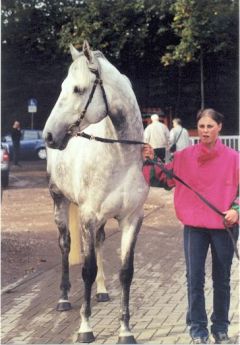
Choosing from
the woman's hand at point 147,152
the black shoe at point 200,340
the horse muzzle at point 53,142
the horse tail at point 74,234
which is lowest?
the black shoe at point 200,340

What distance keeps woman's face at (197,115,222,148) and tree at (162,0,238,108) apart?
1586 centimetres

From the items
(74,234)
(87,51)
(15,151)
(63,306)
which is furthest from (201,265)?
(15,151)

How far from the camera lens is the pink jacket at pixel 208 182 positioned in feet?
18.5

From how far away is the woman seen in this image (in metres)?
5.66

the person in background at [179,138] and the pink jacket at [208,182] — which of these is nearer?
the pink jacket at [208,182]

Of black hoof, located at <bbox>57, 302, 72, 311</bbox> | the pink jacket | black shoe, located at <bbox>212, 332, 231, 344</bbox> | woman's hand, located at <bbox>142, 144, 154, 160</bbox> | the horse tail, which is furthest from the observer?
the horse tail

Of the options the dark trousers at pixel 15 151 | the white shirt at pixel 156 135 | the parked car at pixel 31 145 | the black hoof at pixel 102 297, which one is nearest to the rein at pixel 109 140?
the black hoof at pixel 102 297

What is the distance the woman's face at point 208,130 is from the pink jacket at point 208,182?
5 cm

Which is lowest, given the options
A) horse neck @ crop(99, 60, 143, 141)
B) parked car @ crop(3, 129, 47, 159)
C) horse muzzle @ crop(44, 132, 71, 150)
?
parked car @ crop(3, 129, 47, 159)

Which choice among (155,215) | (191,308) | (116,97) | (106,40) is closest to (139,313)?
(191,308)

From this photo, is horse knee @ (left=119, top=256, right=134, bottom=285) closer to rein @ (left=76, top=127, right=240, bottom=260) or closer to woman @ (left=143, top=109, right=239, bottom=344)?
woman @ (left=143, top=109, right=239, bottom=344)

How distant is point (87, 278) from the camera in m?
6.59

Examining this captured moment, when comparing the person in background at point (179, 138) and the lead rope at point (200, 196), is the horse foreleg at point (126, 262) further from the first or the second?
the person in background at point (179, 138)

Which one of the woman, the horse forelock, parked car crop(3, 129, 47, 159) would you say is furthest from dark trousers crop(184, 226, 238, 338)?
parked car crop(3, 129, 47, 159)
